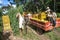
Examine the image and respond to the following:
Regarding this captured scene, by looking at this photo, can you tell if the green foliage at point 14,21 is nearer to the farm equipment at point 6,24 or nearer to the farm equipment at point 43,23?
the farm equipment at point 6,24

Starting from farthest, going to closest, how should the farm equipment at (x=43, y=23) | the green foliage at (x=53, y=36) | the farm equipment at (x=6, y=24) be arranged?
the farm equipment at (x=43, y=23), the green foliage at (x=53, y=36), the farm equipment at (x=6, y=24)

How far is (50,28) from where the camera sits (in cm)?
1706

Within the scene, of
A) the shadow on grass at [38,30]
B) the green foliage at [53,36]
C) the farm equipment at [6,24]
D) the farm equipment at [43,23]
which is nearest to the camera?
the farm equipment at [6,24]

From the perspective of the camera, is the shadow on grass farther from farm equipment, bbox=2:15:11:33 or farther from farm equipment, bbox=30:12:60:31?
farm equipment, bbox=2:15:11:33

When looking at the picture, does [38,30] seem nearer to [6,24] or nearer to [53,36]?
[53,36]

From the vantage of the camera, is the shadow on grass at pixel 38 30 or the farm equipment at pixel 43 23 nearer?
the farm equipment at pixel 43 23

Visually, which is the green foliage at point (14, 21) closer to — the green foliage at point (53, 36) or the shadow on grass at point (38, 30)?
the shadow on grass at point (38, 30)

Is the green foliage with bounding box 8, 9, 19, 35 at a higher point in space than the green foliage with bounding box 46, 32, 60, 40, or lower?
higher

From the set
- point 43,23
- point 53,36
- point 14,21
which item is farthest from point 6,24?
point 53,36

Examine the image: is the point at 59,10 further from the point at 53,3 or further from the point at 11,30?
the point at 11,30

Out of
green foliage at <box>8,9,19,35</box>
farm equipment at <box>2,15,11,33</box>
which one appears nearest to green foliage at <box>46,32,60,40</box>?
green foliage at <box>8,9,19,35</box>

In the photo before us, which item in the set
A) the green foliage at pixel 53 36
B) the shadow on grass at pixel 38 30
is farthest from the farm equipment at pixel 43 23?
the green foliage at pixel 53 36

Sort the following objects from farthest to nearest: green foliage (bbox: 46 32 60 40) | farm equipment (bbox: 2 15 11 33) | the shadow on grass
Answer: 1. the shadow on grass
2. green foliage (bbox: 46 32 60 40)
3. farm equipment (bbox: 2 15 11 33)

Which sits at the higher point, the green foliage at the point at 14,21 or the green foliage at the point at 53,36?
the green foliage at the point at 14,21
